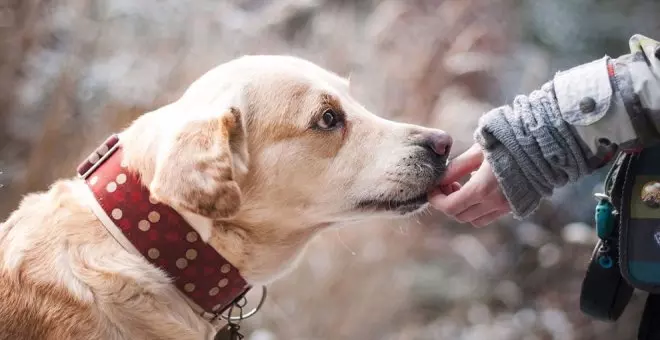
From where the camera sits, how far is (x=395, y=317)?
1.92 metres

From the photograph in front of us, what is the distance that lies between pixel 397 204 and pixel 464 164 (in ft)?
0.51

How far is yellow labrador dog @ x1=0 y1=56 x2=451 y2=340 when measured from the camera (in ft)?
3.58

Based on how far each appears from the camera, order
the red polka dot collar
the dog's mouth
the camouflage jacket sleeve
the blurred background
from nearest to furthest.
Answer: the camouflage jacket sleeve → the red polka dot collar → the dog's mouth → the blurred background

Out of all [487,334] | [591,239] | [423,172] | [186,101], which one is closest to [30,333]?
[186,101]

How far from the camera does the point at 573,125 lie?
1.03 metres

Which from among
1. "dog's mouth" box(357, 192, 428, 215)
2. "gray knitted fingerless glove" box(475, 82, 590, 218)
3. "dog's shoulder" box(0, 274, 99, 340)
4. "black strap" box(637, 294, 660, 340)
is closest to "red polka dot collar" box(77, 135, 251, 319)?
"dog's shoulder" box(0, 274, 99, 340)

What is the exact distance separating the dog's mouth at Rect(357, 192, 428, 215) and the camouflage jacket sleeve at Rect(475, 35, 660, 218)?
188 mm

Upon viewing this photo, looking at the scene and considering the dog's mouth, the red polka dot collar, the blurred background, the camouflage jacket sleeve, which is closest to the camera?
the camouflage jacket sleeve

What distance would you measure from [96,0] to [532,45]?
135 centimetres

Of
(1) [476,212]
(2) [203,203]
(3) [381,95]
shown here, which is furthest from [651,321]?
(3) [381,95]

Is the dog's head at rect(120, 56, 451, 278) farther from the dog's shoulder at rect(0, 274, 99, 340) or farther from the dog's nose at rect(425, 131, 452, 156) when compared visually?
the dog's shoulder at rect(0, 274, 99, 340)

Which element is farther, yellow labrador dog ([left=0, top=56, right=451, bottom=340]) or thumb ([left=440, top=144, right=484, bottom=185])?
thumb ([left=440, top=144, right=484, bottom=185])

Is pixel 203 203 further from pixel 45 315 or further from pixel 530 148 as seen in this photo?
pixel 530 148

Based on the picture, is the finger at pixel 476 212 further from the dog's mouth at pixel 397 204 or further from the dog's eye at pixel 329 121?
the dog's eye at pixel 329 121
